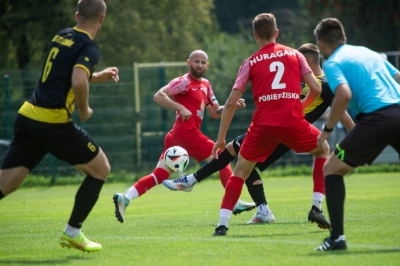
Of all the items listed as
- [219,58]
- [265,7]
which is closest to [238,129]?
[219,58]

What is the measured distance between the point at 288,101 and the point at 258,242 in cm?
157

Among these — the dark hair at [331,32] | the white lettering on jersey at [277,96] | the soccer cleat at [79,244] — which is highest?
the dark hair at [331,32]

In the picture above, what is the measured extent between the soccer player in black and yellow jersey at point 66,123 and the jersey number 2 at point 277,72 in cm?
197

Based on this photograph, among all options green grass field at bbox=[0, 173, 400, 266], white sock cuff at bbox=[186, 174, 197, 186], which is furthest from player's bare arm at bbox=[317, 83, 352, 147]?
white sock cuff at bbox=[186, 174, 197, 186]

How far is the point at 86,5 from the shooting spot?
23.7 ft

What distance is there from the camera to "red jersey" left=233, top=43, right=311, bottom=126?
317 inches

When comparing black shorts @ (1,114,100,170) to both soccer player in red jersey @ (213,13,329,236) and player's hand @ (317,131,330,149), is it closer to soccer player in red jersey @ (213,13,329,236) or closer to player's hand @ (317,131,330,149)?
soccer player in red jersey @ (213,13,329,236)

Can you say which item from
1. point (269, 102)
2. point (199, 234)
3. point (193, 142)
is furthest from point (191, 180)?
point (269, 102)

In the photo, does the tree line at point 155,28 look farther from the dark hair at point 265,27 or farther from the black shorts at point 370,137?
the black shorts at point 370,137

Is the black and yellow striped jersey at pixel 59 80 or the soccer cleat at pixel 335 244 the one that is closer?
the soccer cleat at pixel 335 244

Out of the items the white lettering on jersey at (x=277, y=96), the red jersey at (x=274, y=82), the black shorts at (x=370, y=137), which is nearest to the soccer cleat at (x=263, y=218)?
the red jersey at (x=274, y=82)

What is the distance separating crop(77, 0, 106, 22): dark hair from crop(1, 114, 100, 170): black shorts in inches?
41.3

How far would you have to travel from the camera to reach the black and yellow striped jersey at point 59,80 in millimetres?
7020

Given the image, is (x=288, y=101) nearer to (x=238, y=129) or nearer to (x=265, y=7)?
(x=238, y=129)
